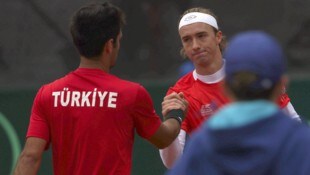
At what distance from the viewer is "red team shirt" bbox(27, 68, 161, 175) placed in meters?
4.76

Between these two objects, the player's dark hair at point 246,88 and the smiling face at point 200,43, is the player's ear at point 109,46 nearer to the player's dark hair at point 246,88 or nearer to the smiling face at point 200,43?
the smiling face at point 200,43

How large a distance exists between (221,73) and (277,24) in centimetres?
228

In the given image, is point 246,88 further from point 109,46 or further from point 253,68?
point 109,46

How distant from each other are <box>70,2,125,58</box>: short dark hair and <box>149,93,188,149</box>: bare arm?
1.28 feet

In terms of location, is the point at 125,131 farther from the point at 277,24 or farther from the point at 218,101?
the point at 277,24

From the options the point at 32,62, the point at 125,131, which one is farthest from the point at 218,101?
the point at 32,62

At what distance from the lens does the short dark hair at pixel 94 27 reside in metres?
4.81

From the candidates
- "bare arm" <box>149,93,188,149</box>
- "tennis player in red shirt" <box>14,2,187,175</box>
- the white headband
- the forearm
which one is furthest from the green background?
the forearm

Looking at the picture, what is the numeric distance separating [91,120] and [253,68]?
1.65 m

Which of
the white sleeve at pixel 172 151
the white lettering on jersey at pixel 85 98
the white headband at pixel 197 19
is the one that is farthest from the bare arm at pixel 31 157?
the white headband at pixel 197 19

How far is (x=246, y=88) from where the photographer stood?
10.6 feet

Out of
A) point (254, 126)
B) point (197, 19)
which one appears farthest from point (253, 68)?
point (197, 19)

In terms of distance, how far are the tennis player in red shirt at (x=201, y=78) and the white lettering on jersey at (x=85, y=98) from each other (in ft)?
2.62

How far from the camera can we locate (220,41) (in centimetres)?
588
